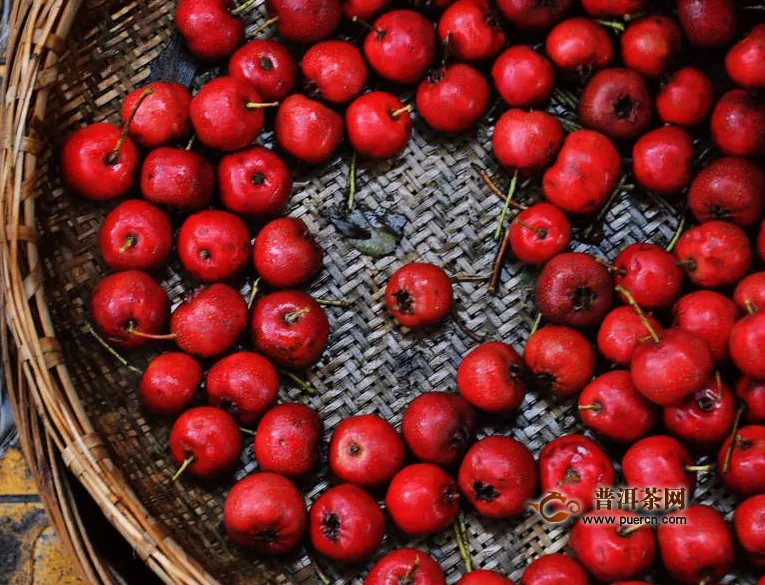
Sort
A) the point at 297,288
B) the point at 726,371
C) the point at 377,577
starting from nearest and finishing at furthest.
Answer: the point at 377,577 → the point at 726,371 → the point at 297,288

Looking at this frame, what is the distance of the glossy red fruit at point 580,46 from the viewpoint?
1.96m

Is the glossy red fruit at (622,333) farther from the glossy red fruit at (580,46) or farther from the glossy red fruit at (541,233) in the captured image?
the glossy red fruit at (580,46)

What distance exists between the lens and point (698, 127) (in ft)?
6.58

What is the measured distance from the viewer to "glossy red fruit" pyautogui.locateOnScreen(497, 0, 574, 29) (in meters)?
1.97

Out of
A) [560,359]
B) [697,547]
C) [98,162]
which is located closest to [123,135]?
[98,162]

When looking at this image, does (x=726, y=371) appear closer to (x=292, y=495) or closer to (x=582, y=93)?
(x=582, y=93)

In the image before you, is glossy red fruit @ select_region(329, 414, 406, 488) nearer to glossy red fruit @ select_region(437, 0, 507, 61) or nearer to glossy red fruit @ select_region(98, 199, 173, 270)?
glossy red fruit @ select_region(98, 199, 173, 270)

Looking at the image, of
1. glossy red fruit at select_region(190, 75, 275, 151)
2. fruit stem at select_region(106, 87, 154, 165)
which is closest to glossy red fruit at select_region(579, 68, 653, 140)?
glossy red fruit at select_region(190, 75, 275, 151)

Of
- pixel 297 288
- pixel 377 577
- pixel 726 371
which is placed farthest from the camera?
pixel 297 288

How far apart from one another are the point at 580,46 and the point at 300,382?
37.1 inches

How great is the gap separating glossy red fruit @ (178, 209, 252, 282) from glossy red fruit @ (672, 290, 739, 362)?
3.02 ft

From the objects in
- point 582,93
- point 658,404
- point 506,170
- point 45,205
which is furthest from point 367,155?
point 658,404

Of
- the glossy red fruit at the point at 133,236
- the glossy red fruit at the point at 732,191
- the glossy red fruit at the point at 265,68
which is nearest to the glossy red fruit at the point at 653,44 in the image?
the glossy red fruit at the point at 732,191

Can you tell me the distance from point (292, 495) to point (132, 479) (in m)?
0.31
